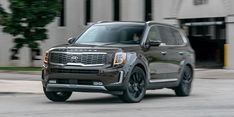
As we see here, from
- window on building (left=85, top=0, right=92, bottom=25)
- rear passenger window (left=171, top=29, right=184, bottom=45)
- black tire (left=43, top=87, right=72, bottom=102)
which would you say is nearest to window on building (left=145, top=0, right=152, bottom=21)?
window on building (left=85, top=0, right=92, bottom=25)

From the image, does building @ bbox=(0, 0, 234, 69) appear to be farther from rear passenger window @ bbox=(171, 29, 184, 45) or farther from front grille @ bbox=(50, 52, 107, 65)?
front grille @ bbox=(50, 52, 107, 65)

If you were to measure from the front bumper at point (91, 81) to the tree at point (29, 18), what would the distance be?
18.3 metres

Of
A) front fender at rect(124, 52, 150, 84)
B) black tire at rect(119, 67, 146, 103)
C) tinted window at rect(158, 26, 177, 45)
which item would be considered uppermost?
tinted window at rect(158, 26, 177, 45)

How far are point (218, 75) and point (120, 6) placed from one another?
41.7ft

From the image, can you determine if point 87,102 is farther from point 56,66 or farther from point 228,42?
point 228,42

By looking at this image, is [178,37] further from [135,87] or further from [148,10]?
[148,10]

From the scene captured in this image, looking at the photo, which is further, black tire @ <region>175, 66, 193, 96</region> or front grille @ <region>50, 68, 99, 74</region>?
black tire @ <region>175, 66, 193, 96</region>

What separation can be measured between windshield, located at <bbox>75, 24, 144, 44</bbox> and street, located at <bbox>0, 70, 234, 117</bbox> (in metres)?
1.36

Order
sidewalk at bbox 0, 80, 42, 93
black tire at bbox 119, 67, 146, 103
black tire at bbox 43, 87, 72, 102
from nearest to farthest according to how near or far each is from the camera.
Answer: black tire at bbox 119, 67, 146, 103, black tire at bbox 43, 87, 72, 102, sidewalk at bbox 0, 80, 42, 93

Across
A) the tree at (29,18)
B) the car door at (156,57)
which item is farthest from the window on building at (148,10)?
the car door at (156,57)

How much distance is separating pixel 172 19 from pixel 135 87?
21380 millimetres

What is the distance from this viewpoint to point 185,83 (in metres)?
16.6

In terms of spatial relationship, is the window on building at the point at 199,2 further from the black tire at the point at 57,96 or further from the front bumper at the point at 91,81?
the front bumper at the point at 91,81

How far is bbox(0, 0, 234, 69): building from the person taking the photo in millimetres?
32984
